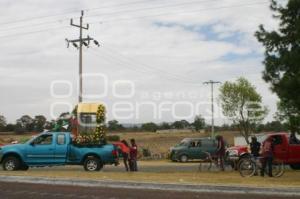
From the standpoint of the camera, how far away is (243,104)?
59656 mm

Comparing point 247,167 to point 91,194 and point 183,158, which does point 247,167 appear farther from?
point 183,158

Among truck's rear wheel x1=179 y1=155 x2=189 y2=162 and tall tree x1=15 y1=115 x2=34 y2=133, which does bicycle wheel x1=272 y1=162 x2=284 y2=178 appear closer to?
truck's rear wheel x1=179 y1=155 x2=189 y2=162

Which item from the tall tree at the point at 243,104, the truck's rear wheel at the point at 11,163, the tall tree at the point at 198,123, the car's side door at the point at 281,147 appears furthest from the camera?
the tall tree at the point at 198,123

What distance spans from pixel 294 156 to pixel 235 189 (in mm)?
10514

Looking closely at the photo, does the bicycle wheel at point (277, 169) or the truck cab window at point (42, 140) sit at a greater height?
the truck cab window at point (42, 140)

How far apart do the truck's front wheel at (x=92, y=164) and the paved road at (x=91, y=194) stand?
21.6 feet

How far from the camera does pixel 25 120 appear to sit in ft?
390

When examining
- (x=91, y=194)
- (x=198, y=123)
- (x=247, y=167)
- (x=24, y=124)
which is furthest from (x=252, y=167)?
(x=24, y=124)

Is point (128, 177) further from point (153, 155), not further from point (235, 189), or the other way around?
point (153, 155)

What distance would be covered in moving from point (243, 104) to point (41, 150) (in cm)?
3840

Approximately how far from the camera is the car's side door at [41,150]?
2402cm

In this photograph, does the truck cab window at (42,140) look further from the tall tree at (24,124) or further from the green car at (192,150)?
the tall tree at (24,124)

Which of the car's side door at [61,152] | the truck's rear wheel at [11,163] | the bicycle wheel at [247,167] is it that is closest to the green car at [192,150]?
the car's side door at [61,152]

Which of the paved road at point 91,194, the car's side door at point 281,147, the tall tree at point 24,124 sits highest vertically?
the tall tree at point 24,124
